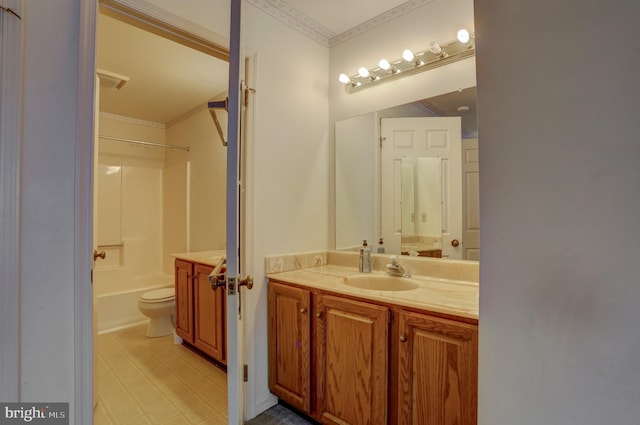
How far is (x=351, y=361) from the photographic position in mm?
1462

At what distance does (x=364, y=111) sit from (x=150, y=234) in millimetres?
3511

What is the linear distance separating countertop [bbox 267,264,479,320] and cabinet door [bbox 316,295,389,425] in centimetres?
6

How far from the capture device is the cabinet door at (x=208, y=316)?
7.29 ft

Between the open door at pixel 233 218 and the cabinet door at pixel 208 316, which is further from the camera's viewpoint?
the cabinet door at pixel 208 316

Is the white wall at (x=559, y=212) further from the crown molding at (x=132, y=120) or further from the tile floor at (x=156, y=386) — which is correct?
the crown molding at (x=132, y=120)

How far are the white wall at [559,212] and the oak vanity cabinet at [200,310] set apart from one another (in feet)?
6.38

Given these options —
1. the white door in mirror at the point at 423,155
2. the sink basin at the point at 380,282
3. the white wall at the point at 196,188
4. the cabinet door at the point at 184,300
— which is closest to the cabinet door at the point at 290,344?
the sink basin at the point at 380,282

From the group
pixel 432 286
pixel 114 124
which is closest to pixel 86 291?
pixel 432 286

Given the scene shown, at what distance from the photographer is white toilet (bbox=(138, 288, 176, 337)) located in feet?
9.48

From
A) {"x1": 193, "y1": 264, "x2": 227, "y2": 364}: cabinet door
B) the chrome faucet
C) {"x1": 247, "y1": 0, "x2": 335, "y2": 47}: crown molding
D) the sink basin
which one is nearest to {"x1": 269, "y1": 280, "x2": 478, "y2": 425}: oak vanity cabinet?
the sink basin

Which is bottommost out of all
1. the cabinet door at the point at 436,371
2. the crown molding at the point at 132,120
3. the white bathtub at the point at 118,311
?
the white bathtub at the point at 118,311

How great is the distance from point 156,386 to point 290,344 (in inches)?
46.1

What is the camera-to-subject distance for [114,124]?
3.85m

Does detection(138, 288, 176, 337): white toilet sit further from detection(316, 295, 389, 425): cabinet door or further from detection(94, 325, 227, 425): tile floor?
detection(316, 295, 389, 425): cabinet door
